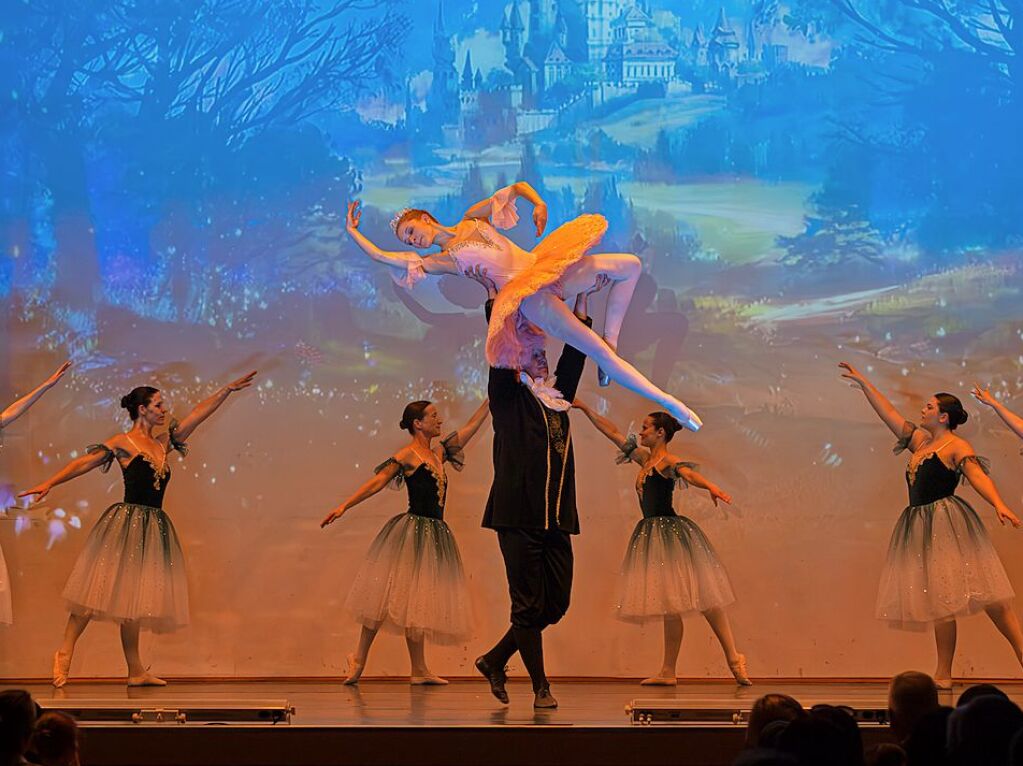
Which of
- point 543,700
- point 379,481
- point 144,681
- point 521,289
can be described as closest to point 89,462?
point 144,681

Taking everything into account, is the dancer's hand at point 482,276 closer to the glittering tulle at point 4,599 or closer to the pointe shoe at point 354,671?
the pointe shoe at point 354,671

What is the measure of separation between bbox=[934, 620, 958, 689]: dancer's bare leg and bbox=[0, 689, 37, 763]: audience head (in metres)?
4.14

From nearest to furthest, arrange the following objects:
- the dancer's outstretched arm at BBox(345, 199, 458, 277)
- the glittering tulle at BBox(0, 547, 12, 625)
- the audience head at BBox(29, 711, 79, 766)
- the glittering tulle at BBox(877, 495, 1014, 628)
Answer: the audience head at BBox(29, 711, 79, 766) < the dancer's outstretched arm at BBox(345, 199, 458, 277) < the glittering tulle at BBox(0, 547, 12, 625) < the glittering tulle at BBox(877, 495, 1014, 628)

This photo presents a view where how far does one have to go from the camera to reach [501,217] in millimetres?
5668

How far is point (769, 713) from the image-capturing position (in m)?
3.78

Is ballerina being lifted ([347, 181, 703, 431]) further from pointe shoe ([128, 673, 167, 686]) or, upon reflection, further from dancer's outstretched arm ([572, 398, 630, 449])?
pointe shoe ([128, 673, 167, 686])

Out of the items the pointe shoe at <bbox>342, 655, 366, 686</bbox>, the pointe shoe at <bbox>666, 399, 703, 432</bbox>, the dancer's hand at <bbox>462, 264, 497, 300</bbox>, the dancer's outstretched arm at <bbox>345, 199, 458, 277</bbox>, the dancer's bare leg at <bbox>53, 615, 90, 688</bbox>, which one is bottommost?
the pointe shoe at <bbox>342, 655, 366, 686</bbox>

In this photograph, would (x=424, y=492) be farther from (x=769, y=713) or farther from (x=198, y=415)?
(x=769, y=713)

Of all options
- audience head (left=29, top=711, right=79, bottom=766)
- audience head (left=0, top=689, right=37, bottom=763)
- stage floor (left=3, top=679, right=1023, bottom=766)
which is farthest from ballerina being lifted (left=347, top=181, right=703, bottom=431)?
audience head (left=0, top=689, right=37, bottom=763)

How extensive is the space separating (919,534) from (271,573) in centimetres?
302

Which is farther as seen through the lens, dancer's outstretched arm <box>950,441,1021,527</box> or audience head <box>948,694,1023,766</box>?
dancer's outstretched arm <box>950,441,1021,527</box>

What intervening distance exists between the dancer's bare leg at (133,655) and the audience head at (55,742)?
279 cm

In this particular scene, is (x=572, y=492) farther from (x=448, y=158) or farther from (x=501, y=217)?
(x=448, y=158)

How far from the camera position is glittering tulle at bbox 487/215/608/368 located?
5.30 metres
